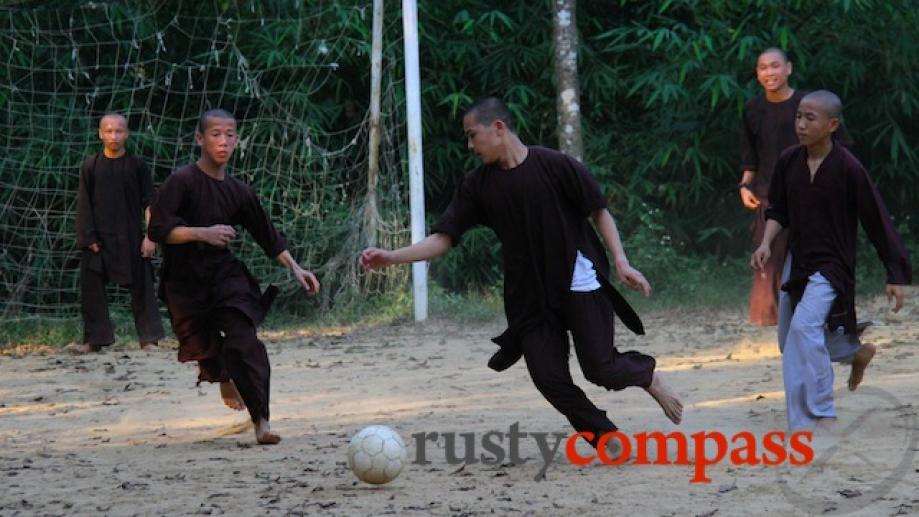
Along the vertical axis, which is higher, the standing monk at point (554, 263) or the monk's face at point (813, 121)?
the monk's face at point (813, 121)

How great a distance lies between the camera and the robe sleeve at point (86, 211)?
11.0 metres

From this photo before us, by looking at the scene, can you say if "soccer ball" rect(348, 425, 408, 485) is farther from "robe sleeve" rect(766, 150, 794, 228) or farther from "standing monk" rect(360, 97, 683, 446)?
"robe sleeve" rect(766, 150, 794, 228)

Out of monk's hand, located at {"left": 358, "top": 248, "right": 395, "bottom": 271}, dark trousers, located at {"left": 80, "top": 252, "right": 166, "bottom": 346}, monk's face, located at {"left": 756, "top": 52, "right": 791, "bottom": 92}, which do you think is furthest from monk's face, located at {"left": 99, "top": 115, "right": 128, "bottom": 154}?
monk's hand, located at {"left": 358, "top": 248, "right": 395, "bottom": 271}

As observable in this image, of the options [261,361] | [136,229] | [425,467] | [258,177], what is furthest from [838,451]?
[258,177]

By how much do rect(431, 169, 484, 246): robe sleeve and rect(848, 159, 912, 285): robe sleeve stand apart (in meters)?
1.75

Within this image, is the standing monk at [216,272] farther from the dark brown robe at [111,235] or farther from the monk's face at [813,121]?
the dark brown robe at [111,235]

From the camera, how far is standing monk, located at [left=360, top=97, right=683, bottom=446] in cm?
628

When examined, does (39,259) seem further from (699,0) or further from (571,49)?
(699,0)

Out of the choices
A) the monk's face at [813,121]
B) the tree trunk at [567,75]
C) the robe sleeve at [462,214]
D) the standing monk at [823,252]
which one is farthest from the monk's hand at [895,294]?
the tree trunk at [567,75]

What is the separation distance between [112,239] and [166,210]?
410 centimetres

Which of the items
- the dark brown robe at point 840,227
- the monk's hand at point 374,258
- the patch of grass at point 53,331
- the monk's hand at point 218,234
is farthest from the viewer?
the patch of grass at point 53,331

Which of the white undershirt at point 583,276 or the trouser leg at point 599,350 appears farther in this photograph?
the white undershirt at point 583,276

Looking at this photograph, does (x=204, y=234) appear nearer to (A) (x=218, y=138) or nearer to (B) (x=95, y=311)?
(A) (x=218, y=138)

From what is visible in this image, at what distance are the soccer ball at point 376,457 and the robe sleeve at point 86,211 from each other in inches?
228
